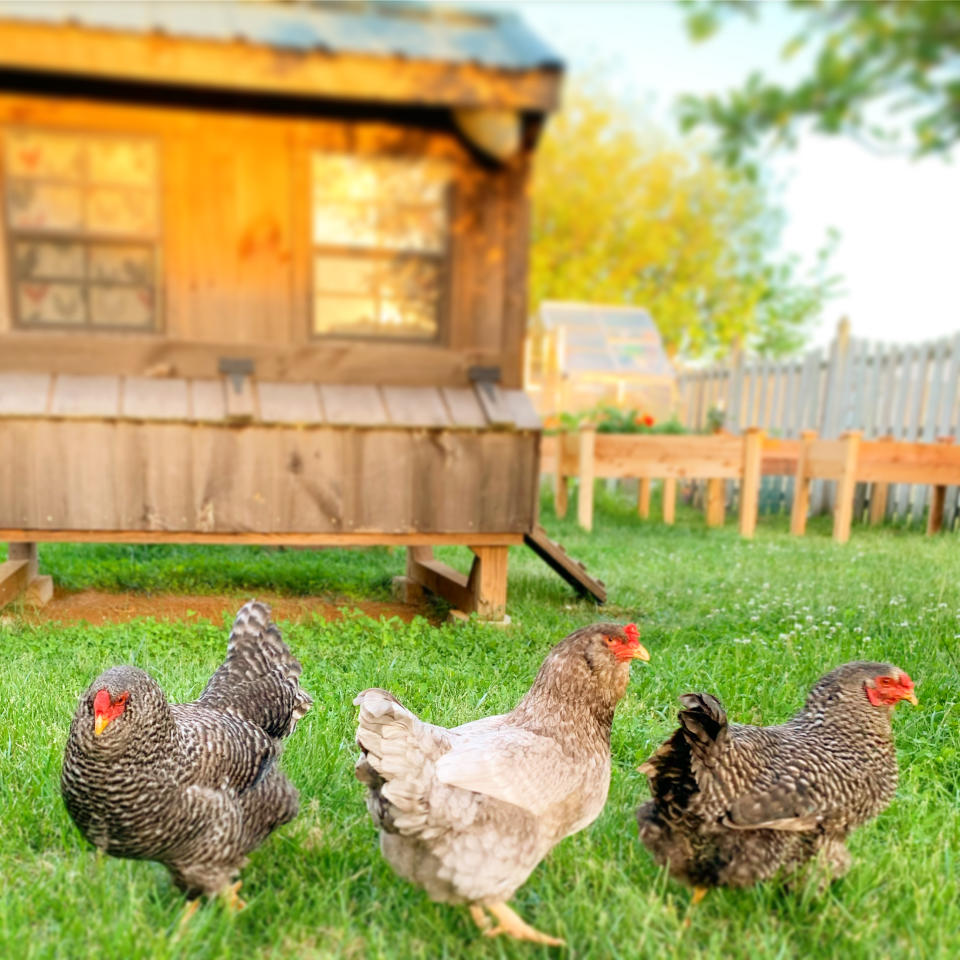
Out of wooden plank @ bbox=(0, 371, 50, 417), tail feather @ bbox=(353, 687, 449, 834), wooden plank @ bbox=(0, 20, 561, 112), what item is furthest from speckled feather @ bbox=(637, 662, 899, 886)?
wooden plank @ bbox=(0, 371, 50, 417)

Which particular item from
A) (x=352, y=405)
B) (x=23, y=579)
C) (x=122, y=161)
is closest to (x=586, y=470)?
(x=352, y=405)

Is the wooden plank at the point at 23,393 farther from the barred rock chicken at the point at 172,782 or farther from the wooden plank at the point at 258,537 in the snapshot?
the barred rock chicken at the point at 172,782

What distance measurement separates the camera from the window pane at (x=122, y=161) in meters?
3.09

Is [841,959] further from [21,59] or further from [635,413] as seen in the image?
[635,413]

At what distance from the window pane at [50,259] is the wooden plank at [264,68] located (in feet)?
5.65

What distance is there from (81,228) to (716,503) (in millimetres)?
7486

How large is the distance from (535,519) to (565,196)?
7.47ft

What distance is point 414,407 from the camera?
4.79 m

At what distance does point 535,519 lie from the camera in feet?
16.5

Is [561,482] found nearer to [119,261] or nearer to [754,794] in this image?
[119,261]

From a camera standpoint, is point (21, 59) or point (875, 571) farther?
point (875, 571)

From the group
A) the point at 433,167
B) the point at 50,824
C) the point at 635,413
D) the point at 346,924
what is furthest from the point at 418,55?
the point at 635,413

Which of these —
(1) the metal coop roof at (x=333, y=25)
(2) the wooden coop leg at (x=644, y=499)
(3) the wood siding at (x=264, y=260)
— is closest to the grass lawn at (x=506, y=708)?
(3) the wood siding at (x=264, y=260)

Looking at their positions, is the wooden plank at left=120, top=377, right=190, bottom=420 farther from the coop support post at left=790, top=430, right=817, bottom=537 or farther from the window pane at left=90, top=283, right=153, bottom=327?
the coop support post at left=790, top=430, right=817, bottom=537
